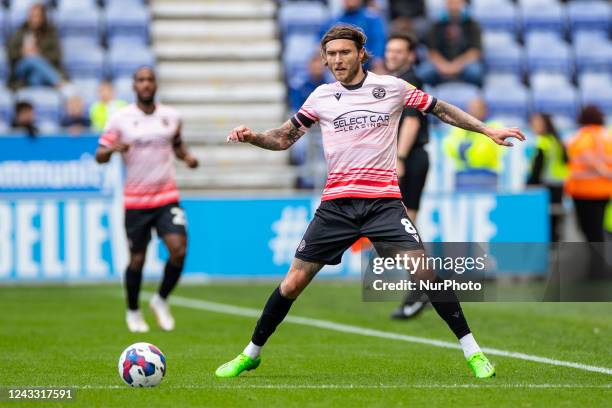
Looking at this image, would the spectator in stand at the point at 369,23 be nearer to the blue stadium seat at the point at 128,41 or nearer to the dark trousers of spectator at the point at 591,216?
the dark trousers of spectator at the point at 591,216

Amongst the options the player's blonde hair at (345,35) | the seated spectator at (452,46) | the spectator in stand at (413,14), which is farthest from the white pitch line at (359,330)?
the spectator in stand at (413,14)

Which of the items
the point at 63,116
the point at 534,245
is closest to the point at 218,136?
the point at 63,116

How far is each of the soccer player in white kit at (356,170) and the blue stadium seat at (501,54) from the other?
47.6 feet

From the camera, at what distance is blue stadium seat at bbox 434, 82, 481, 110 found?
2059cm

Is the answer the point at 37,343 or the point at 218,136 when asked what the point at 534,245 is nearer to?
the point at 218,136

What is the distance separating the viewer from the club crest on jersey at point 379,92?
26.8ft

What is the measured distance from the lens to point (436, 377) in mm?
8133

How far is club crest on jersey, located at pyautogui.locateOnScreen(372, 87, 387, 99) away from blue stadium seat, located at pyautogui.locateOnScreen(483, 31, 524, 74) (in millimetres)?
14556

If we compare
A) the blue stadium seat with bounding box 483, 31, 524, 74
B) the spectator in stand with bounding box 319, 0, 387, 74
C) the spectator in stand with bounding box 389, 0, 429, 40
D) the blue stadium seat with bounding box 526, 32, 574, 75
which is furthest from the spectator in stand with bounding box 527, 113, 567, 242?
the blue stadium seat with bounding box 526, 32, 574, 75

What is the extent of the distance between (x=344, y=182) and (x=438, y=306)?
0.96 metres

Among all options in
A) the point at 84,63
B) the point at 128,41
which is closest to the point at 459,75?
the point at 128,41

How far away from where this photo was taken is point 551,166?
18.8m

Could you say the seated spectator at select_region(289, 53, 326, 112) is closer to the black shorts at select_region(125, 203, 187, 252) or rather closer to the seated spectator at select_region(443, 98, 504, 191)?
the seated spectator at select_region(443, 98, 504, 191)

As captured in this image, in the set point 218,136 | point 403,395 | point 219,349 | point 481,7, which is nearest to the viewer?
point 403,395
